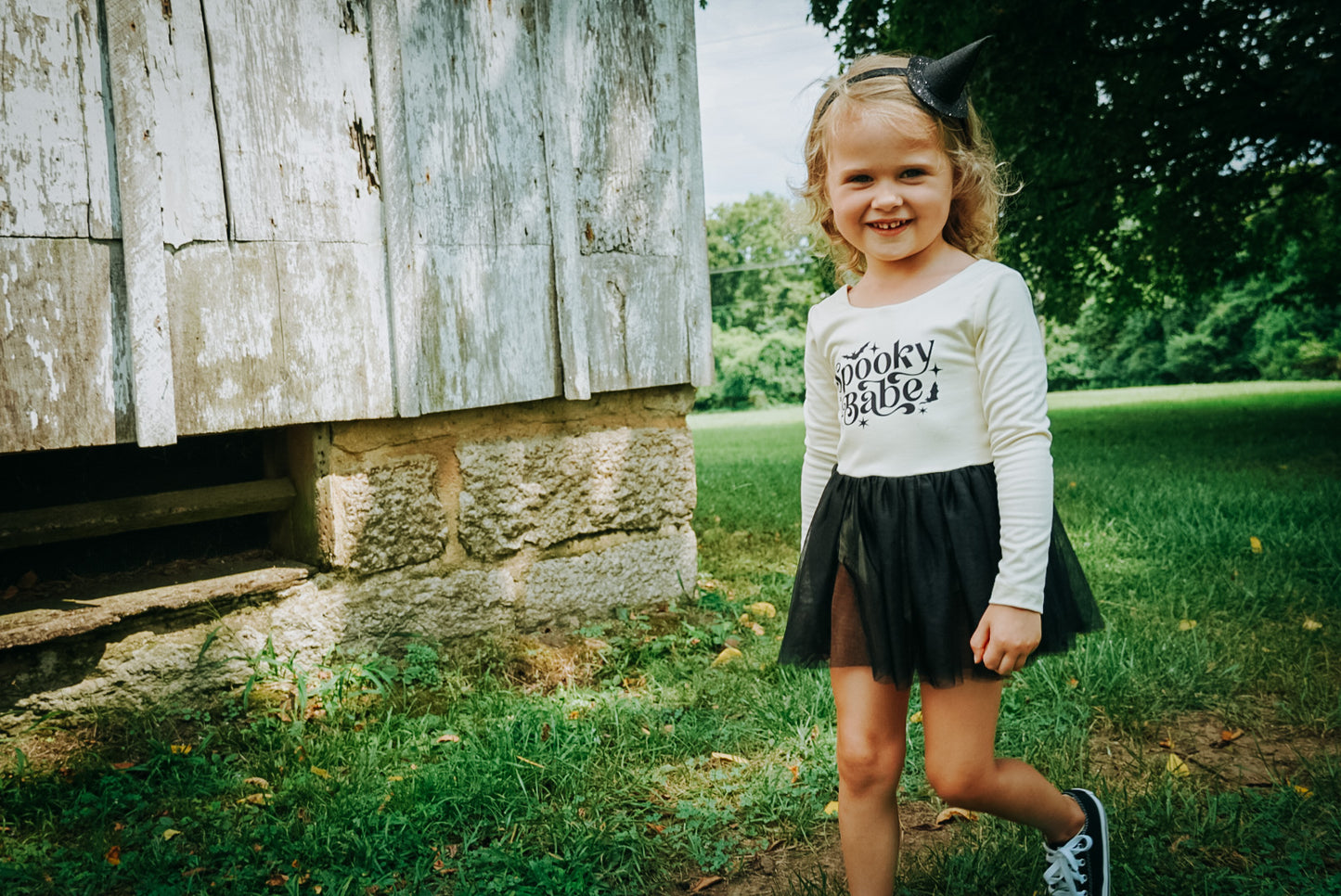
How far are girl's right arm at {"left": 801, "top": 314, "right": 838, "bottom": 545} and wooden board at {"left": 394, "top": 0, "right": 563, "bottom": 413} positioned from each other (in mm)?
1728

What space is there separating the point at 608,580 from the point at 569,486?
443 millimetres

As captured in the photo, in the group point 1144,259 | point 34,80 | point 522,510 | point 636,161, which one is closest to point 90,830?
point 522,510

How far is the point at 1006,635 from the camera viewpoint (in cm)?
151

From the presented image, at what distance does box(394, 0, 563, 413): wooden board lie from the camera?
10.6ft

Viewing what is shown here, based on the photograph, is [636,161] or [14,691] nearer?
[14,691]

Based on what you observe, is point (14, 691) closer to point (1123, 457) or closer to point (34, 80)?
point (34, 80)

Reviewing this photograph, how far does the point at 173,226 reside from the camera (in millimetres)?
2744

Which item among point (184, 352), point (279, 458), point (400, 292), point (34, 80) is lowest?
point (279, 458)

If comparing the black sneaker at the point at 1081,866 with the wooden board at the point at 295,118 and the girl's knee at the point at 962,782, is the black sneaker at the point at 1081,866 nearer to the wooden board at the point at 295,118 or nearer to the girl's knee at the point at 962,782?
the girl's knee at the point at 962,782

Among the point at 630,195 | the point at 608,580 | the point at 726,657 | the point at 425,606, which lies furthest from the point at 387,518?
the point at 630,195

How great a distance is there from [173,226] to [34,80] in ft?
1.62

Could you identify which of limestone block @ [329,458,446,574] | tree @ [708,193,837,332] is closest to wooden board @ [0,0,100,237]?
limestone block @ [329,458,446,574]

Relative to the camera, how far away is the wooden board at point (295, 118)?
2850mm

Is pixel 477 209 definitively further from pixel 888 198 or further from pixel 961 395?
pixel 961 395
